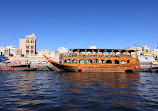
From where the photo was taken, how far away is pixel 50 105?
827 centimetres

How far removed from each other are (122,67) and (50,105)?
29.4 meters

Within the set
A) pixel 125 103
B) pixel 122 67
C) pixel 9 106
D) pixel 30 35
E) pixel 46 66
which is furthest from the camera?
pixel 30 35

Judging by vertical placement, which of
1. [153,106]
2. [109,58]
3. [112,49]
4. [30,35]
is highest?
[30,35]

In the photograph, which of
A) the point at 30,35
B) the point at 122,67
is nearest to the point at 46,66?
the point at 122,67

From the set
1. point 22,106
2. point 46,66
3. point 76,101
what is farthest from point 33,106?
point 46,66

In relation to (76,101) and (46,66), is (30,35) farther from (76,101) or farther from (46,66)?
(76,101)

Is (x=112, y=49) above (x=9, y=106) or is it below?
above

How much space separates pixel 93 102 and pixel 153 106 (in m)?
3.50

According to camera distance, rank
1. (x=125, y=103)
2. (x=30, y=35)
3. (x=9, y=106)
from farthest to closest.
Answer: (x=30, y=35), (x=125, y=103), (x=9, y=106)

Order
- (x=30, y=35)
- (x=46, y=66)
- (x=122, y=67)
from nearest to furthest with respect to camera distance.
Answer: (x=122, y=67) < (x=46, y=66) < (x=30, y=35)

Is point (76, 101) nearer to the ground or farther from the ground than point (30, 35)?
nearer to the ground

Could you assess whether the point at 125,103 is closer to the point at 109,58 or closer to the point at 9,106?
the point at 9,106

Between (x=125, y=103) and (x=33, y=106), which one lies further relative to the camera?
(x=125, y=103)

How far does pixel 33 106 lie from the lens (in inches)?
317
